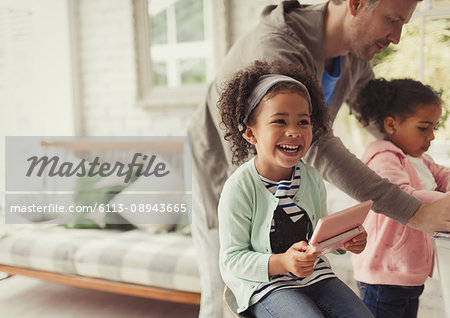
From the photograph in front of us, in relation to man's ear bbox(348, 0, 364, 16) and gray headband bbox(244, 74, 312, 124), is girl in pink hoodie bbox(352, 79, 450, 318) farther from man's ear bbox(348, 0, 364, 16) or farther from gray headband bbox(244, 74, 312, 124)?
gray headband bbox(244, 74, 312, 124)

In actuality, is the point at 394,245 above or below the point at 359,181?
Result: below

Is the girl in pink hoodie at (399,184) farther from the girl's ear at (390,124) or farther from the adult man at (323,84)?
the adult man at (323,84)

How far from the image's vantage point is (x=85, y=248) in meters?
2.46

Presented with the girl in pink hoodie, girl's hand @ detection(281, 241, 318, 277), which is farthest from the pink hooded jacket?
girl's hand @ detection(281, 241, 318, 277)

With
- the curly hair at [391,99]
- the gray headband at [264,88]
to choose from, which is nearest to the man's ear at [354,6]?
the curly hair at [391,99]

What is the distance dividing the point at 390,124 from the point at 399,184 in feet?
0.80

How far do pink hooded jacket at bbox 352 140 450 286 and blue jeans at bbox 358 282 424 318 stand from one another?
0.12ft

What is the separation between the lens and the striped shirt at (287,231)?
0.90 m

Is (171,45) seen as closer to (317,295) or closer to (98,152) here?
(98,152)

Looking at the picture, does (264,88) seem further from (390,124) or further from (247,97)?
(390,124)

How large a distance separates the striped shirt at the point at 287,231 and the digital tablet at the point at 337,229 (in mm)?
108

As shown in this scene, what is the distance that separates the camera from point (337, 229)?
0.80 meters

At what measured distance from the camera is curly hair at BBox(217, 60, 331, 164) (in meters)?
1.01

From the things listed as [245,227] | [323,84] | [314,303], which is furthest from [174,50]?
[314,303]
